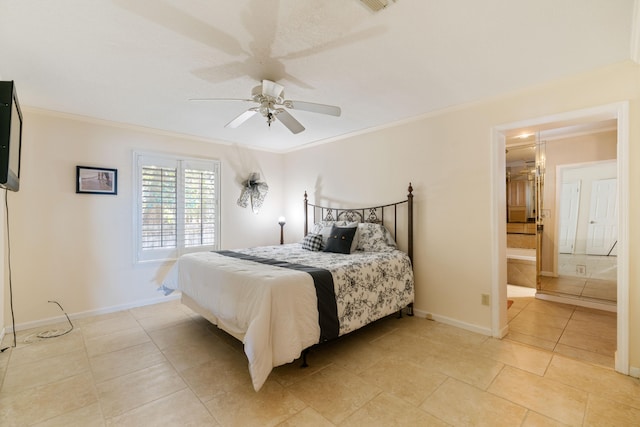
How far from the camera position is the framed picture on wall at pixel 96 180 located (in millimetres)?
3607

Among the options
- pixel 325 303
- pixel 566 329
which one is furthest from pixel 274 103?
pixel 566 329

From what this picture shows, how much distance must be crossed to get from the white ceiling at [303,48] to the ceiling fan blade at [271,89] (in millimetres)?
186

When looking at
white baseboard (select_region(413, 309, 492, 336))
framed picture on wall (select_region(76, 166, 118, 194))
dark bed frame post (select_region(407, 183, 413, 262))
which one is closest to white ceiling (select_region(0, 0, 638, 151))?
framed picture on wall (select_region(76, 166, 118, 194))

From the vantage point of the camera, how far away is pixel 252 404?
198 centimetres

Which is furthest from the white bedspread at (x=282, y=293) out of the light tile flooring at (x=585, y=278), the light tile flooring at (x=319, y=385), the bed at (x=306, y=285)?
the light tile flooring at (x=585, y=278)

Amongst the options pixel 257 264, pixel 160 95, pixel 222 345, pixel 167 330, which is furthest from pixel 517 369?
pixel 160 95

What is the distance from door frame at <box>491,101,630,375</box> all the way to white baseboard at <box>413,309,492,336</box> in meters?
0.09

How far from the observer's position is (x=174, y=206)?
4.32 m

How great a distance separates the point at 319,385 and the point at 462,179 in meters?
2.52

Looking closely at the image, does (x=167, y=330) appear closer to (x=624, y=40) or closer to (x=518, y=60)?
(x=518, y=60)

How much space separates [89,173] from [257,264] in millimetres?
2584

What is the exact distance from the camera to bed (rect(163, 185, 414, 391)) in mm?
2158

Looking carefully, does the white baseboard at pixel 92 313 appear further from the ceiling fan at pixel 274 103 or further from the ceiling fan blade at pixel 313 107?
the ceiling fan blade at pixel 313 107

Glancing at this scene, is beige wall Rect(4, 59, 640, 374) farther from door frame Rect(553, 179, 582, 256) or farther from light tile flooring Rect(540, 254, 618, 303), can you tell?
door frame Rect(553, 179, 582, 256)
